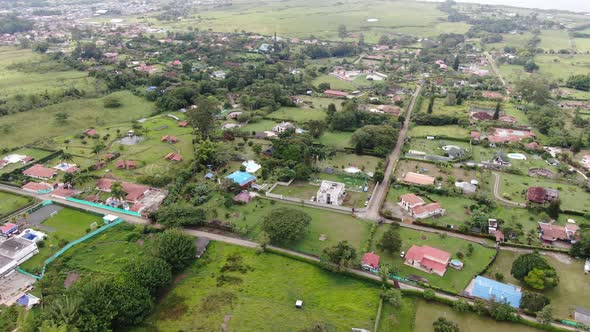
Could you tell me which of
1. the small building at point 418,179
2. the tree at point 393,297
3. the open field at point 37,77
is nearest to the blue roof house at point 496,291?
the tree at point 393,297

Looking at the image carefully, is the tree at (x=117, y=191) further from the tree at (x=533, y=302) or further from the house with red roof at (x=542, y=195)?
the house with red roof at (x=542, y=195)

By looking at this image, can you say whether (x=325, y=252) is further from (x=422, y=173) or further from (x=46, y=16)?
(x=46, y=16)

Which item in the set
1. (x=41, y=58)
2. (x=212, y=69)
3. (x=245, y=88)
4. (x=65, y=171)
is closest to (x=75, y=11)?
(x=41, y=58)

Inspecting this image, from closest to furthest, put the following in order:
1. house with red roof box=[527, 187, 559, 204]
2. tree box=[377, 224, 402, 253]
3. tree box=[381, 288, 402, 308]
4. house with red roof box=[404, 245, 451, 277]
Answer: tree box=[381, 288, 402, 308] < house with red roof box=[404, 245, 451, 277] < tree box=[377, 224, 402, 253] < house with red roof box=[527, 187, 559, 204]

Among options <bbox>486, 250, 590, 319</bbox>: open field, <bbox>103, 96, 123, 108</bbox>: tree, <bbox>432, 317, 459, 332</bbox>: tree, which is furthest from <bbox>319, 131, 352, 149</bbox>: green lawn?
<bbox>103, 96, 123, 108</bbox>: tree

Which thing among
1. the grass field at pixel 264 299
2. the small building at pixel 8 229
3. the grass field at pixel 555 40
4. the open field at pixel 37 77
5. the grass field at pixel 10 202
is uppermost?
the grass field at pixel 555 40

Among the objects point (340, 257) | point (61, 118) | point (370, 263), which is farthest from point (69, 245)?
point (61, 118)

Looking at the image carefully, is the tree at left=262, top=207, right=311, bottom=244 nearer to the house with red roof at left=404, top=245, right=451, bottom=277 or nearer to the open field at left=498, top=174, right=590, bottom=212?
the house with red roof at left=404, top=245, right=451, bottom=277
